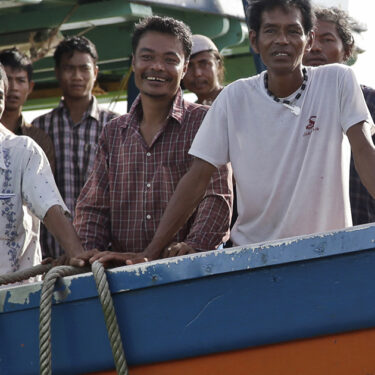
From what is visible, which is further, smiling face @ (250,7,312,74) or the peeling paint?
smiling face @ (250,7,312,74)

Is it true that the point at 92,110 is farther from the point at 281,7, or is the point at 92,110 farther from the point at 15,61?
the point at 281,7

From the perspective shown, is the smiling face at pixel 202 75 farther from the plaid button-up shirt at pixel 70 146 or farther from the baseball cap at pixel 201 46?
the plaid button-up shirt at pixel 70 146

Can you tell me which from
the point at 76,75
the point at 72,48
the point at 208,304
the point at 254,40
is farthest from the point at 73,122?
the point at 208,304

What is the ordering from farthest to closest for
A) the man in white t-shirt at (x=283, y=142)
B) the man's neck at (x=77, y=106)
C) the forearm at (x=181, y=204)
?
the man's neck at (x=77, y=106), the forearm at (x=181, y=204), the man in white t-shirt at (x=283, y=142)

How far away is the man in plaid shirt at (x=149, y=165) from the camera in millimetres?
4500

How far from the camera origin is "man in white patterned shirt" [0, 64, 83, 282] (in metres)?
4.24

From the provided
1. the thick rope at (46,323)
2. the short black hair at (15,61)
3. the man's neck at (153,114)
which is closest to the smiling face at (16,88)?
the short black hair at (15,61)

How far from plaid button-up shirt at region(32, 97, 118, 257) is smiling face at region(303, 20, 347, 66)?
129 cm

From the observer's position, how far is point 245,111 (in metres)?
4.11

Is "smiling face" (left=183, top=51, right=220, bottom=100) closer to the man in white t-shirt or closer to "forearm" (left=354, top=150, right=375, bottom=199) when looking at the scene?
the man in white t-shirt

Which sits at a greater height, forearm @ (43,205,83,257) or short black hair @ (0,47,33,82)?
short black hair @ (0,47,33,82)

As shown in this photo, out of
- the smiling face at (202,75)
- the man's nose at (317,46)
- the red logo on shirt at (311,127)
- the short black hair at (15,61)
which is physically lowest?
the red logo on shirt at (311,127)

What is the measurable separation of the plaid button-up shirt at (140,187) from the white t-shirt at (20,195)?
0.33 metres

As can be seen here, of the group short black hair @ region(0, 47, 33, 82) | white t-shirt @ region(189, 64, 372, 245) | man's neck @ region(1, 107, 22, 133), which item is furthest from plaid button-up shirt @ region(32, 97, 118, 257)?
white t-shirt @ region(189, 64, 372, 245)
